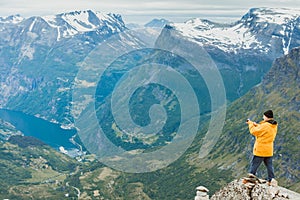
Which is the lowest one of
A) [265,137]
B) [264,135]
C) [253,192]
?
[253,192]

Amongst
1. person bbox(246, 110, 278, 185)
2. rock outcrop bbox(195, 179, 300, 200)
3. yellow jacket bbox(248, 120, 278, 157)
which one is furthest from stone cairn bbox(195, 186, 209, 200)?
yellow jacket bbox(248, 120, 278, 157)

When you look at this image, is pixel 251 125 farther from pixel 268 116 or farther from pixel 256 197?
pixel 256 197

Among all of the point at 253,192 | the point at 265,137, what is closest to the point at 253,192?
the point at 253,192

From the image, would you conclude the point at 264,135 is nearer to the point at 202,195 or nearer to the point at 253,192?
the point at 253,192

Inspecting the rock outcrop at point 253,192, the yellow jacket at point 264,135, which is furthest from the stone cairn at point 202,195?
the yellow jacket at point 264,135

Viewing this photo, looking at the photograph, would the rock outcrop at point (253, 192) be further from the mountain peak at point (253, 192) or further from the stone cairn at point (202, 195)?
the stone cairn at point (202, 195)

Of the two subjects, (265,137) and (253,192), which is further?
(265,137)

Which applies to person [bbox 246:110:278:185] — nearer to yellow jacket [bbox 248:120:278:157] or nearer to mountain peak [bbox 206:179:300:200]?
yellow jacket [bbox 248:120:278:157]
